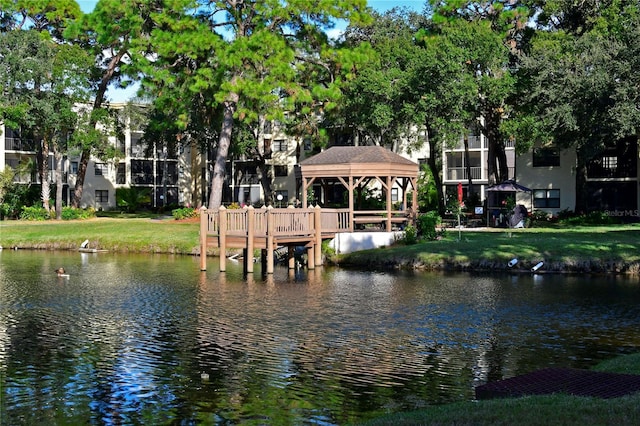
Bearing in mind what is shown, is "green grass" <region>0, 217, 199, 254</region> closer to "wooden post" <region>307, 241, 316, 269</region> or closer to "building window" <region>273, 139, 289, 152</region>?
"wooden post" <region>307, 241, 316, 269</region>

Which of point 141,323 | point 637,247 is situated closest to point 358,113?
point 637,247

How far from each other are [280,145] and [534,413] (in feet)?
248

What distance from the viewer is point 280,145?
83875 mm

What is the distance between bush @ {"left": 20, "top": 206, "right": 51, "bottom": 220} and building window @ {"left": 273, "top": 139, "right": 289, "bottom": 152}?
95.0ft

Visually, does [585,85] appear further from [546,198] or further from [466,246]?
[546,198]

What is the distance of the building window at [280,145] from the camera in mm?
83562

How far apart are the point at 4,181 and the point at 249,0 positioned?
1122 inches

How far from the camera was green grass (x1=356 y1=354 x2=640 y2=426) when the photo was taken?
888 cm

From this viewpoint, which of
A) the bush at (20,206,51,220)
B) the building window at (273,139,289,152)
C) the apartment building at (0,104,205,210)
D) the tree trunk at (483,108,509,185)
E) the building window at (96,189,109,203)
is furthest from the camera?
the building window at (96,189,109,203)

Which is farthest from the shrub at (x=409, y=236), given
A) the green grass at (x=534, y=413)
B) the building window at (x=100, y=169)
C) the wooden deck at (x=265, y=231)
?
the building window at (x=100, y=169)

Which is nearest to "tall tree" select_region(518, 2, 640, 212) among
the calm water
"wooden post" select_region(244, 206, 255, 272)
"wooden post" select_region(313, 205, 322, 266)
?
the calm water

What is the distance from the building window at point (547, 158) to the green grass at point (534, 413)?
5620 centimetres

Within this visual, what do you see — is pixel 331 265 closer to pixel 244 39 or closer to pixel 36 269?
pixel 36 269

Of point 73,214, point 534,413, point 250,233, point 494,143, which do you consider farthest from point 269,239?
point 73,214
